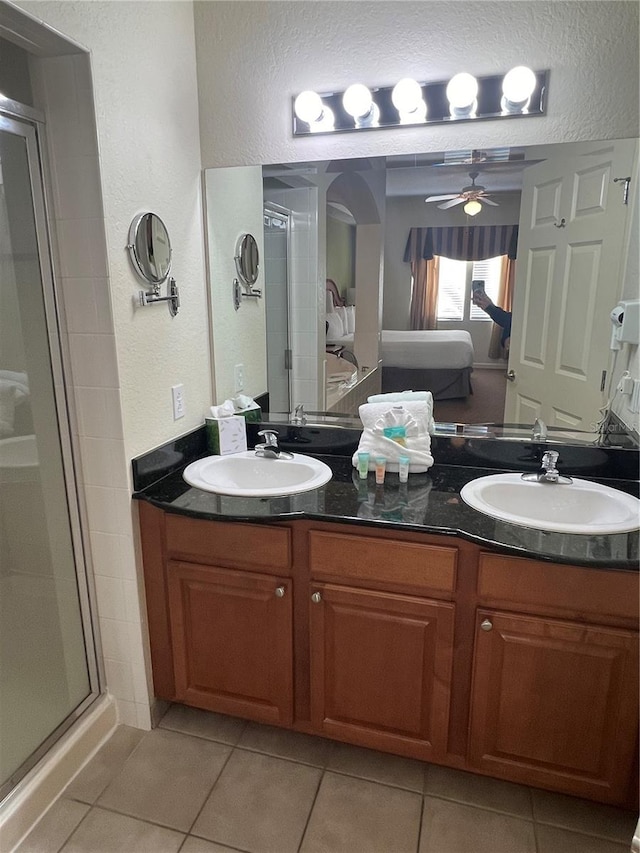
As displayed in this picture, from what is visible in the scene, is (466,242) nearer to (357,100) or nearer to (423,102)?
(423,102)

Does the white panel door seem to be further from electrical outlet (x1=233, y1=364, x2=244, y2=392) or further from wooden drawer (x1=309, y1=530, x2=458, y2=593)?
electrical outlet (x1=233, y1=364, x2=244, y2=392)

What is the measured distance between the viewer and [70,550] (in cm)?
176

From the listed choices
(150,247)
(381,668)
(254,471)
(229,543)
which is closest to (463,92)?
(150,247)

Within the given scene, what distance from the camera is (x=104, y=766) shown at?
5.68 feet

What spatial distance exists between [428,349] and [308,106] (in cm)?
89

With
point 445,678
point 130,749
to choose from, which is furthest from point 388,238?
point 130,749

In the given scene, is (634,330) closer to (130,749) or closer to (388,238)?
(388,238)

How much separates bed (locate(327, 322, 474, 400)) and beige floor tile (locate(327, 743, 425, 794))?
120cm

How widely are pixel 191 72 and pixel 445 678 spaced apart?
82.0 inches

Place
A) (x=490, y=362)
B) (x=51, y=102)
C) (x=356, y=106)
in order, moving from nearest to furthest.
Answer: (x=51, y=102)
(x=356, y=106)
(x=490, y=362)

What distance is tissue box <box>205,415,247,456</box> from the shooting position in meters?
2.01

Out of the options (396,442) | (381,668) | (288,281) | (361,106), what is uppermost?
(361,106)

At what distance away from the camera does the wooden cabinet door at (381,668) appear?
1.53 meters

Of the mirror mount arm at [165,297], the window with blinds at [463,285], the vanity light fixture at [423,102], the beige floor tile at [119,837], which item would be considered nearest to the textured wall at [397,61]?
the vanity light fixture at [423,102]
